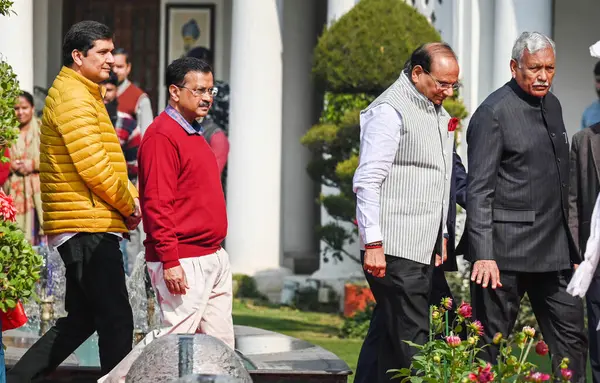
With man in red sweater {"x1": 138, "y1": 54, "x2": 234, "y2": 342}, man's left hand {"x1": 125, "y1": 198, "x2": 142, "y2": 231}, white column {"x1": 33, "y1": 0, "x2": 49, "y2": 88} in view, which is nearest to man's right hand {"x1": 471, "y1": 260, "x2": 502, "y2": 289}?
man in red sweater {"x1": 138, "y1": 54, "x2": 234, "y2": 342}

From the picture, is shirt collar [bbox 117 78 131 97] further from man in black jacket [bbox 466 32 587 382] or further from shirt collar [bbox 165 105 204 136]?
man in black jacket [bbox 466 32 587 382]

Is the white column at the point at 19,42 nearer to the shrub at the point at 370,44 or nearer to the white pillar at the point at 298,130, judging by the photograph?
the white pillar at the point at 298,130

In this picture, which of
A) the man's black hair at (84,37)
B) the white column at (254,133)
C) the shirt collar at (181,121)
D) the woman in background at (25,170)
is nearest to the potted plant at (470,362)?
the shirt collar at (181,121)

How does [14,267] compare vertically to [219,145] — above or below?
below

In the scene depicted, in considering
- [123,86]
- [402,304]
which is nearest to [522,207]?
[402,304]

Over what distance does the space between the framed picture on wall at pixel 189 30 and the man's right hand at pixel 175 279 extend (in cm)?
1068

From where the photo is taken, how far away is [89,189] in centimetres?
688

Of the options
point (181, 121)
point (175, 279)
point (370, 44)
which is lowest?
point (175, 279)

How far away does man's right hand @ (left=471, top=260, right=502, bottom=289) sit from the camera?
674 centimetres

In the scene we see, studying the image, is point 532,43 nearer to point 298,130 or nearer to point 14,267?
point 14,267

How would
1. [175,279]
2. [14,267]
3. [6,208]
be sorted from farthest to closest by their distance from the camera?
[175,279] → [6,208] → [14,267]

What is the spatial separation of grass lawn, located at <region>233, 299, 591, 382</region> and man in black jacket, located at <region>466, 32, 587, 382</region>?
297 centimetres

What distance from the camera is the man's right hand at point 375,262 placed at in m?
6.56

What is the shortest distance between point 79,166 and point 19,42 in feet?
26.0
